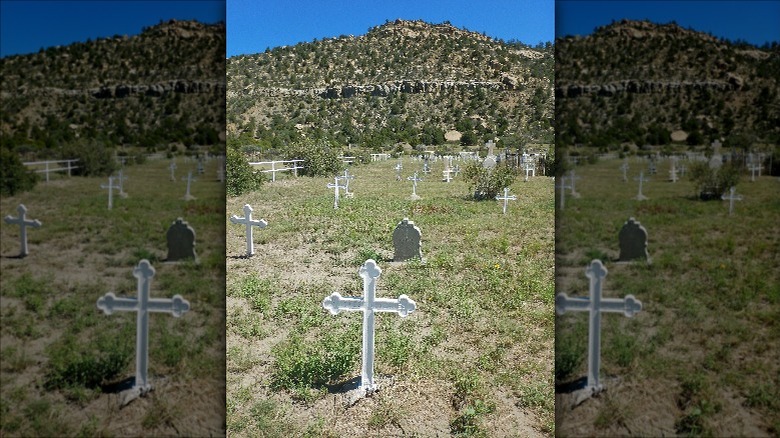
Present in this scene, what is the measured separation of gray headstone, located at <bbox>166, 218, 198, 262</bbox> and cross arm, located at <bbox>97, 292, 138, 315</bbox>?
0.25m

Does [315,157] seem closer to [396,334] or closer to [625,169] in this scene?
[396,334]

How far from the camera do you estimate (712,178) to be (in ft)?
8.25

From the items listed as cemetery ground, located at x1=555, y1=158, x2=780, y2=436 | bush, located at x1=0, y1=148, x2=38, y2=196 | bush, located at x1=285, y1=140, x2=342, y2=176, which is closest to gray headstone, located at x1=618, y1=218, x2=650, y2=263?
cemetery ground, located at x1=555, y1=158, x2=780, y2=436

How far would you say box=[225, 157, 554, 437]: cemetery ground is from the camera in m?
4.18

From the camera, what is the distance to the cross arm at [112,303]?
2.46m

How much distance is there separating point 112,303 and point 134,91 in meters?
0.96

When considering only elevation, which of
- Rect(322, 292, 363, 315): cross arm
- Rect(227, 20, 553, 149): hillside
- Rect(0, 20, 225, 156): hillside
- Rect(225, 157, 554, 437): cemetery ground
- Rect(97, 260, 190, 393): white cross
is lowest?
Rect(225, 157, 554, 437): cemetery ground

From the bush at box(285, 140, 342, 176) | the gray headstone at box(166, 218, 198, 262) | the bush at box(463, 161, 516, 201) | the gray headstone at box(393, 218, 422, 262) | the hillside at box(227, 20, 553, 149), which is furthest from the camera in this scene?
the hillside at box(227, 20, 553, 149)

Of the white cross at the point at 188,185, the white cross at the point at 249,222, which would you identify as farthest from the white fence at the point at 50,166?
the white cross at the point at 249,222

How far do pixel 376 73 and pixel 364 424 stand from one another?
4471cm

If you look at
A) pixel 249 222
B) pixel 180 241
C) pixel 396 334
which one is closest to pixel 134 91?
pixel 180 241

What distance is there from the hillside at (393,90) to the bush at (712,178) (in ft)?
113

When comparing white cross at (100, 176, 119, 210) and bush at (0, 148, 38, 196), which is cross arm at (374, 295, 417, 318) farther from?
bush at (0, 148, 38, 196)

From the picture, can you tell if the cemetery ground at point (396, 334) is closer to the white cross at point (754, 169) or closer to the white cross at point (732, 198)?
the white cross at point (732, 198)
